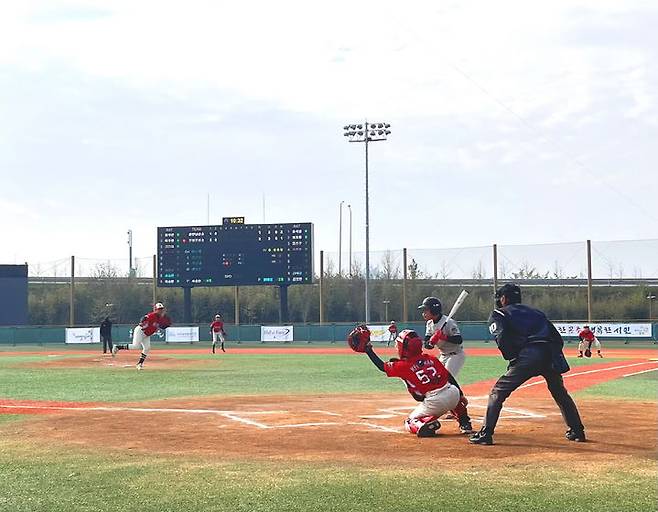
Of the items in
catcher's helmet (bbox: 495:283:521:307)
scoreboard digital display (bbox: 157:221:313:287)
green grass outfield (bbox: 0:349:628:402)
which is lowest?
green grass outfield (bbox: 0:349:628:402)

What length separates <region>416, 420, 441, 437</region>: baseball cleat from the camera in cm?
997

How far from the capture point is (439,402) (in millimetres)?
10164

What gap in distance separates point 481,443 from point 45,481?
450 centimetres

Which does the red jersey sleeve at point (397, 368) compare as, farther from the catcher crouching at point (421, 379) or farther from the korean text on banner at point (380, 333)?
the korean text on banner at point (380, 333)

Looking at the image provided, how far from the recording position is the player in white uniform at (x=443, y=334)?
11328 mm

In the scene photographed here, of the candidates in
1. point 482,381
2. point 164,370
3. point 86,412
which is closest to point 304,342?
point 164,370

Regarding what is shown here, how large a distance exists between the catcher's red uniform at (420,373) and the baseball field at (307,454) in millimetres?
629

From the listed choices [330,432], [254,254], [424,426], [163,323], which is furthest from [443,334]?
[254,254]

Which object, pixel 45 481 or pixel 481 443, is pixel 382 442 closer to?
pixel 481 443

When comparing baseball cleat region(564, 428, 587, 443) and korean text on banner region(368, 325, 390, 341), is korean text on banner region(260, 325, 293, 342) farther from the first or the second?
baseball cleat region(564, 428, 587, 443)

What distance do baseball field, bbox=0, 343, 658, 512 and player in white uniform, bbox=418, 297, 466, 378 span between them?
922 mm

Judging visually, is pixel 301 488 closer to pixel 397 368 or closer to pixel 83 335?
pixel 397 368

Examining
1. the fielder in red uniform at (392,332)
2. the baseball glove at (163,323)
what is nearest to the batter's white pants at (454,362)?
the baseball glove at (163,323)

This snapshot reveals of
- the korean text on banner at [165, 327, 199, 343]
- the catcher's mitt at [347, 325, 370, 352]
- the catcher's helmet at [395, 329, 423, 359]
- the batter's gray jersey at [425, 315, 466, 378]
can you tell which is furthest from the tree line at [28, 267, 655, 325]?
the catcher's mitt at [347, 325, 370, 352]
